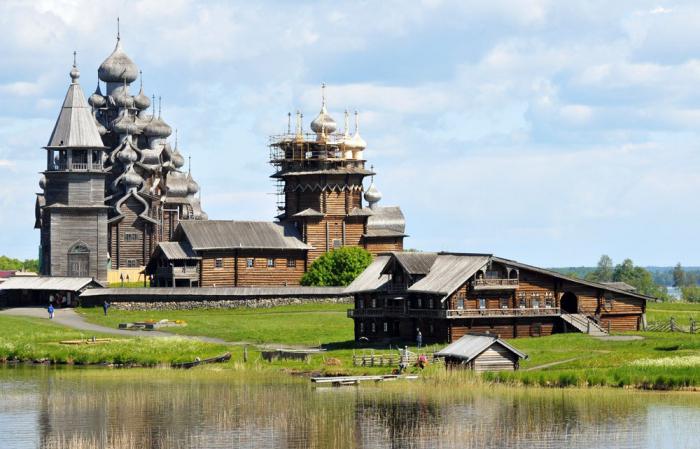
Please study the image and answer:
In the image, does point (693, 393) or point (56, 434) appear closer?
point (56, 434)

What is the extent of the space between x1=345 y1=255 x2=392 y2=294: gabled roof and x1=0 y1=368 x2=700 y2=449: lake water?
676 inches

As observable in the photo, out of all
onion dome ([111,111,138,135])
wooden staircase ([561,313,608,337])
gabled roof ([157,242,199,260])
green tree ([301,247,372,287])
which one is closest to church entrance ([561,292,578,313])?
wooden staircase ([561,313,608,337])

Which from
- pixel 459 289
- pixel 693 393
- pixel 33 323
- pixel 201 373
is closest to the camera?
pixel 693 393

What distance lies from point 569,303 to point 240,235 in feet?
120

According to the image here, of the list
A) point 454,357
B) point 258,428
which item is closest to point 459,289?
point 454,357

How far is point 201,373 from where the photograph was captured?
70.4 metres

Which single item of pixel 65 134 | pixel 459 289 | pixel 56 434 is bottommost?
pixel 56 434

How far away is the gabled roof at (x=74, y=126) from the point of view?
110 meters

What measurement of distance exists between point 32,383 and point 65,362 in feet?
33.9

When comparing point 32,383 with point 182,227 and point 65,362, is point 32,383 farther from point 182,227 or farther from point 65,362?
point 182,227

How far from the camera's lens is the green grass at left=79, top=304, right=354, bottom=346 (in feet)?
281

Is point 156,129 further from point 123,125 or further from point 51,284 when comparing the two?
point 51,284

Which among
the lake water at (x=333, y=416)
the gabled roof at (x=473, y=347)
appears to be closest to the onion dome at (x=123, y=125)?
the lake water at (x=333, y=416)

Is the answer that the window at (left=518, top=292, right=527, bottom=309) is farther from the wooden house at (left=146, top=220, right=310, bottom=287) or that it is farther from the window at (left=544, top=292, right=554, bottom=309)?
the wooden house at (left=146, top=220, right=310, bottom=287)
